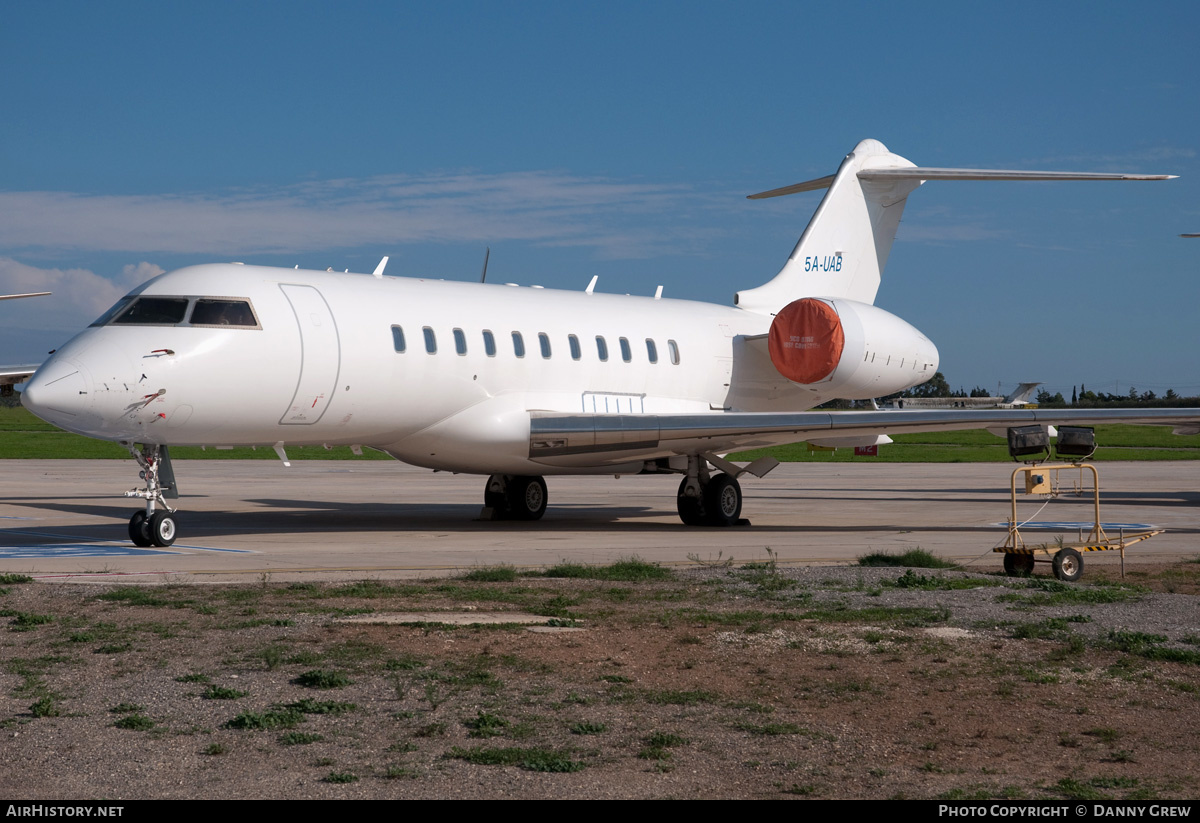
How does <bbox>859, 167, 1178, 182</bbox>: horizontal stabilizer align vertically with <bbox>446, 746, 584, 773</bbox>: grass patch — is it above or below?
above

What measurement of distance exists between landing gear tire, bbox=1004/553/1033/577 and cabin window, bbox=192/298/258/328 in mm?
9444

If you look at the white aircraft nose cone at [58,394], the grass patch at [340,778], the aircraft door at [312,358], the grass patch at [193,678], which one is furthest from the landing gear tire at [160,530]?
the grass patch at [340,778]

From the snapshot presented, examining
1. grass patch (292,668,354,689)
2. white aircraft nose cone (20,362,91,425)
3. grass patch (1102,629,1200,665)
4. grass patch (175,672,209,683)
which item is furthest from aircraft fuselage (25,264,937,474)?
grass patch (1102,629,1200,665)

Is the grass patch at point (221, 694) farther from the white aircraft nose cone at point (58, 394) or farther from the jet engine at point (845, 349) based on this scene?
the jet engine at point (845, 349)

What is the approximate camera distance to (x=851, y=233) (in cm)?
2389

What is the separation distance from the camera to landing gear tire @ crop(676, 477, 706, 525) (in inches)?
796

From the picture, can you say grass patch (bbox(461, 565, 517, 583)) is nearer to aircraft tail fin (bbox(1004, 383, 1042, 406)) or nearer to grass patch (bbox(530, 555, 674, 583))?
grass patch (bbox(530, 555, 674, 583))

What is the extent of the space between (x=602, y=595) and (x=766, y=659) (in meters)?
3.07

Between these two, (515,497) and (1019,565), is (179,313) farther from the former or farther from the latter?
(1019,565)

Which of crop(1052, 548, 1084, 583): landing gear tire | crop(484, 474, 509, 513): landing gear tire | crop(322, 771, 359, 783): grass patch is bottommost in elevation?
crop(322, 771, 359, 783): grass patch

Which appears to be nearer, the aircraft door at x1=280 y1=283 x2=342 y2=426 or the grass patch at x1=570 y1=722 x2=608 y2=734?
the grass patch at x1=570 y1=722 x2=608 y2=734

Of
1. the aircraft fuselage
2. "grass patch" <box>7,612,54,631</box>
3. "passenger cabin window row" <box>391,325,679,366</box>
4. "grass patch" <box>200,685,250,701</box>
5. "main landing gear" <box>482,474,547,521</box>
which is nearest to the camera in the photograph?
"grass patch" <box>200,685,250,701</box>

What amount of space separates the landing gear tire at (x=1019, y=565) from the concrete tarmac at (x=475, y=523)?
2.49ft
